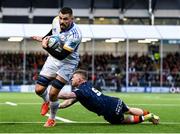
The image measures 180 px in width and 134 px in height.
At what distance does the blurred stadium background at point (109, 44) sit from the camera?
4112 centimetres

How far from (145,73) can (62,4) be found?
50.1 ft

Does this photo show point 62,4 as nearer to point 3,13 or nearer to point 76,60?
point 3,13

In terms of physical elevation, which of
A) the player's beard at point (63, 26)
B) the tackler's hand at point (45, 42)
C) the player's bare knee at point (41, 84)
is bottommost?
the player's bare knee at point (41, 84)

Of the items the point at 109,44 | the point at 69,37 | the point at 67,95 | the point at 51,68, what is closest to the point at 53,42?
the point at 69,37

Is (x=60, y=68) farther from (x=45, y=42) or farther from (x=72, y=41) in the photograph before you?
(x=45, y=42)

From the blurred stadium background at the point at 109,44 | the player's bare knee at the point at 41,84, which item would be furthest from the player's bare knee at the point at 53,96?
the blurred stadium background at the point at 109,44

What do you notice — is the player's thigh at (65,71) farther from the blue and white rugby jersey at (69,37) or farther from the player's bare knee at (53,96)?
the player's bare knee at (53,96)

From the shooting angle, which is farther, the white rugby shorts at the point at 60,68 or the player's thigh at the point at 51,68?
the player's thigh at the point at 51,68

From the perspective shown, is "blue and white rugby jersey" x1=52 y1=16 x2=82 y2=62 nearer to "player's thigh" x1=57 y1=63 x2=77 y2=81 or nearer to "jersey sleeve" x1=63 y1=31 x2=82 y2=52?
"jersey sleeve" x1=63 y1=31 x2=82 y2=52

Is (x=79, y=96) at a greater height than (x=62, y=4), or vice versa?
(x=62, y=4)

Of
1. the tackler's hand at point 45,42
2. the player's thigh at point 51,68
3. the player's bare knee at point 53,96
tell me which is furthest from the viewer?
the player's thigh at point 51,68

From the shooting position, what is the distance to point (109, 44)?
49781 mm

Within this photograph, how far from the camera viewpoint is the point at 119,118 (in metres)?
12.0

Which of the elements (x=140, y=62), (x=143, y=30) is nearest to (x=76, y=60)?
(x=143, y=30)
